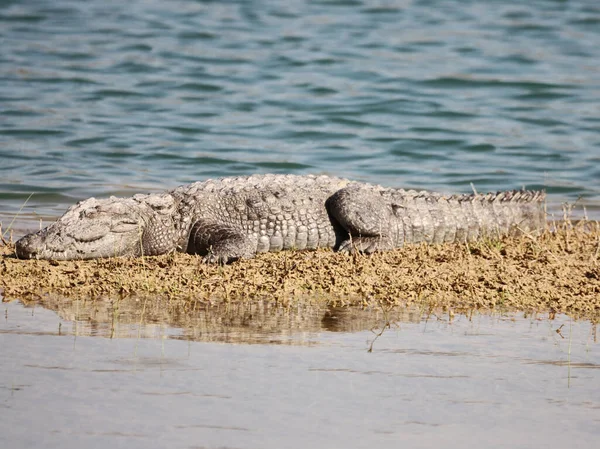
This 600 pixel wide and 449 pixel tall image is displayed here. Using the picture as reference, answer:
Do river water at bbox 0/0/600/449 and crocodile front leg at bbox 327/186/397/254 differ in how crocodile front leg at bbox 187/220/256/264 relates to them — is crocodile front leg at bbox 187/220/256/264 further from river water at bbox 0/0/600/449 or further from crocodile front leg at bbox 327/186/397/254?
river water at bbox 0/0/600/449

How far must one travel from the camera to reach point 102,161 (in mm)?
13172

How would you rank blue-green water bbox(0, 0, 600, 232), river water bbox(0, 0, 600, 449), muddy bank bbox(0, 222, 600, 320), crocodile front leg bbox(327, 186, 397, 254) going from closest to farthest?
river water bbox(0, 0, 600, 449), muddy bank bbox(0, 222, 600, 320), crocodile front leg bbox(327, 186, 397, 254), blue-green water bbox(0, 0, 600, 232)

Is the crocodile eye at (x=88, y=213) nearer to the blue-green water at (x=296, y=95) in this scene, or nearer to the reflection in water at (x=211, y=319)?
the reflection in water at (x=211, y=319)

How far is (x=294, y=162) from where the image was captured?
1355 cm

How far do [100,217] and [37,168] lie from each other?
16.7 feet

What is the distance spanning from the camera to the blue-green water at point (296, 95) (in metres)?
A: 13.1

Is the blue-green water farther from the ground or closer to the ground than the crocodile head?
farther from the ground

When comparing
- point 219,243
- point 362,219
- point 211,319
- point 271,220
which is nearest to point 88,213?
point 219,243

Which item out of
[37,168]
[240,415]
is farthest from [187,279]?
[37,168]

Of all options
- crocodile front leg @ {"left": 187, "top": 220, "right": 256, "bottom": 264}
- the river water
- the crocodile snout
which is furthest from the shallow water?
crocodile front leg @ {"left": 187, "top": 220, "right": 256, "bottom": 264}

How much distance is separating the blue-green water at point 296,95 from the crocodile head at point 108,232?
181 centimetres

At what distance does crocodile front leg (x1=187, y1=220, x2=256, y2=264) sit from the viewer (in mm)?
7582

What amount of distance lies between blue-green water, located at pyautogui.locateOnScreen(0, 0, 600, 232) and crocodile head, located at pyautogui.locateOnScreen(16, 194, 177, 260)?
181 centimetres

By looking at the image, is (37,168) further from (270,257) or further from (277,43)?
(277,43)
